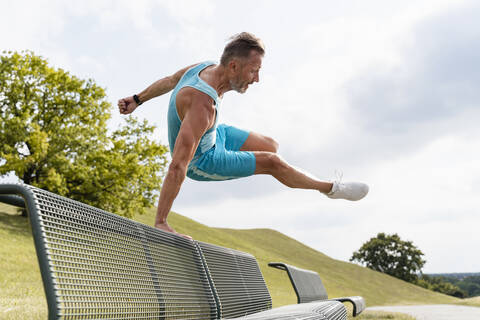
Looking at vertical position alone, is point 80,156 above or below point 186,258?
above

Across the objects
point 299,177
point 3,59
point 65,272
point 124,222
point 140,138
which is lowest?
point 65,272

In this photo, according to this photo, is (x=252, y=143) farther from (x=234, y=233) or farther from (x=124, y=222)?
(x=234, y=233)

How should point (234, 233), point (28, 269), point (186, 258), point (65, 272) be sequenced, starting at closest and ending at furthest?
point (65, 272), point (186, 258), point (28, 269), point (234, 233)

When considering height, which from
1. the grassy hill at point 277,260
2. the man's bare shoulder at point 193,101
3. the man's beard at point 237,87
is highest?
the man's beard at point 237,87

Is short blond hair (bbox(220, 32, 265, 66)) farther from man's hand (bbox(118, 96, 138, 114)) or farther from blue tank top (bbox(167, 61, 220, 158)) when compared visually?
man's hand (bbox(118, 96, 138, 114))

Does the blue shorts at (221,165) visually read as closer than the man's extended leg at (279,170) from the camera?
Yes

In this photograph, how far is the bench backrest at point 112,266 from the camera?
5.31 ft

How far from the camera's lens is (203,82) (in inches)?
148

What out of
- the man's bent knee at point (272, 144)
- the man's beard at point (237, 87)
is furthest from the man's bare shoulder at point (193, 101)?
the man's bent knee at point (272, 144)

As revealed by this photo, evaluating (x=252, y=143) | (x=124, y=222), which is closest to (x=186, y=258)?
(x=124, y=222)

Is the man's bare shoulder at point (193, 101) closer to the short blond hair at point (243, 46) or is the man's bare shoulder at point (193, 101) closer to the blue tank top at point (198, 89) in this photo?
the blue tank top at point (198, 89)

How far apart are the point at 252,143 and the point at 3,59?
86.5 feet

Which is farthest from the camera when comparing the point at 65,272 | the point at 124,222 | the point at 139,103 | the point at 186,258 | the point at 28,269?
the point at 28,269

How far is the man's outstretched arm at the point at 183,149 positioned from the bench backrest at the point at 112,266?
35 cm
